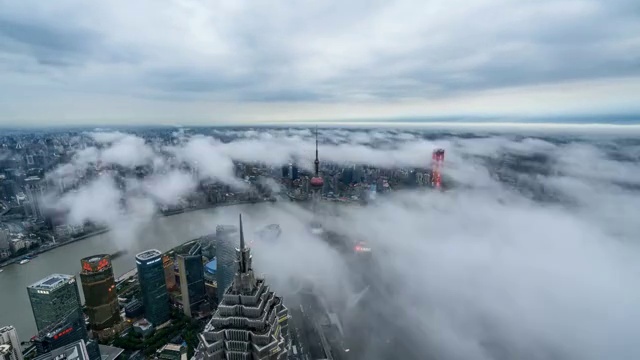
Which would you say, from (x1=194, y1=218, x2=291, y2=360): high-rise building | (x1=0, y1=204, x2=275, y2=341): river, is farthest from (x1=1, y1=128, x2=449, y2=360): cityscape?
(x1=0, y1=204, x2=275, y2=341): river

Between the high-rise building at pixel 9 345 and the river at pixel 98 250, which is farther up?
the high-rise building at pixel 9 345

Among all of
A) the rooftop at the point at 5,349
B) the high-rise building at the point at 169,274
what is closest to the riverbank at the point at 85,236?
the high-rise building at the point at 169,274

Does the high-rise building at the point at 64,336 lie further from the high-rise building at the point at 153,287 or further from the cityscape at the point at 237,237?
the high-rise building at the point at 153,287

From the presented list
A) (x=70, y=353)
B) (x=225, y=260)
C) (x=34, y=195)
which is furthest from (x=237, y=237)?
(x=34, y=195)

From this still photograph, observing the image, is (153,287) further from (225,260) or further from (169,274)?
(225,260)

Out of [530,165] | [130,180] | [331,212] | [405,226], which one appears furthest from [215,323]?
[130,180]

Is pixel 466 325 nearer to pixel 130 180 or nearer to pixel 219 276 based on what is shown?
pixel 219 276
